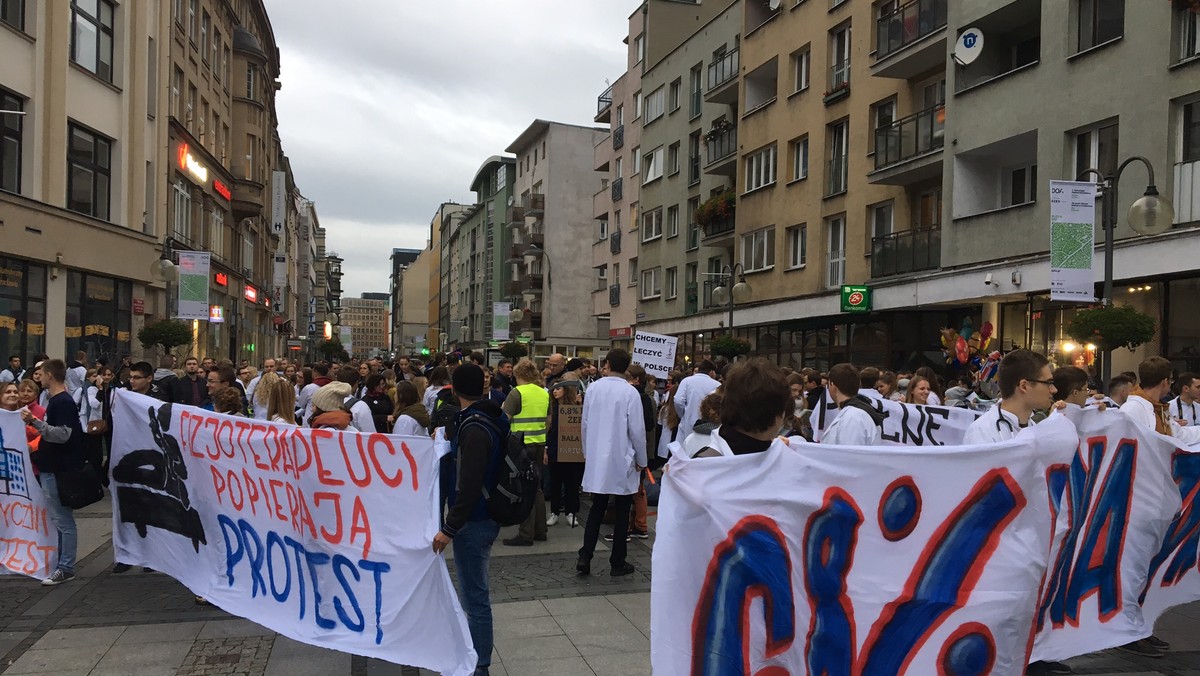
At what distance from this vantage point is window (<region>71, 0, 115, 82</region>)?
24.0 meters

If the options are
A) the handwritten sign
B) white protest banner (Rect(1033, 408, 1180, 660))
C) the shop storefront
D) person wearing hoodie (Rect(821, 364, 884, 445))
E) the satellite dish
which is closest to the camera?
white protest banner (Rect(1033, 408, 1180, 660))

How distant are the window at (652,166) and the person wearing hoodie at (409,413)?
32286 millimetres

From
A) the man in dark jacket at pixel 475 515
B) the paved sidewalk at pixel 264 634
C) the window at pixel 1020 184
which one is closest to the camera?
the man in dark jacket at pixel 475 515

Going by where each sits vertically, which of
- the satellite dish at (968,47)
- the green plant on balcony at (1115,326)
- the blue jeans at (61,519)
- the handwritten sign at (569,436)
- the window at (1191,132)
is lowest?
the blue jeans at (61,519)

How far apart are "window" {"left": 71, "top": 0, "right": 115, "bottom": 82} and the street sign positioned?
21.0 m

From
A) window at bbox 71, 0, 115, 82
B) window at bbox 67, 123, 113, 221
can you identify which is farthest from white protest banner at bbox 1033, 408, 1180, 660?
window at bbox 71, 0, 115, 82

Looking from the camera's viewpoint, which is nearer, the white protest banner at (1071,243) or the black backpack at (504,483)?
the black backpack at (504,483)

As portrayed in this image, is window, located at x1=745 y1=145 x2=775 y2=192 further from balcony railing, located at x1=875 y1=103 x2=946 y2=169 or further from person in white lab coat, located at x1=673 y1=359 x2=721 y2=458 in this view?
person in white lab coat, located at x1=673 y1=359 x2=721 y2=458

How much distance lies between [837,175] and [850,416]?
2194cm

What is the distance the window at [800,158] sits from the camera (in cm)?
2816

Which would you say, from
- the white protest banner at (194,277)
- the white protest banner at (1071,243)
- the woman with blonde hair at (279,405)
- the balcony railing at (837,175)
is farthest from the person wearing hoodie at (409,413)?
the balcony railing at (837,175)

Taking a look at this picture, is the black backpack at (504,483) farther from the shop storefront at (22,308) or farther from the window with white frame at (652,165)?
the window with white frame at (652,165)

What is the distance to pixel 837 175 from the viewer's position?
26.4 metres

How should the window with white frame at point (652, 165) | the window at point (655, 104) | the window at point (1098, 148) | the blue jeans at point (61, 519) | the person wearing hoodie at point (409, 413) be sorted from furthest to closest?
the window with white frame at point (652, 165) → the window at point (655, 104) → the window at point (1098, 148) → the person wearing hoodie at point (409, 413) → the blue jeans at point (61, 519)
